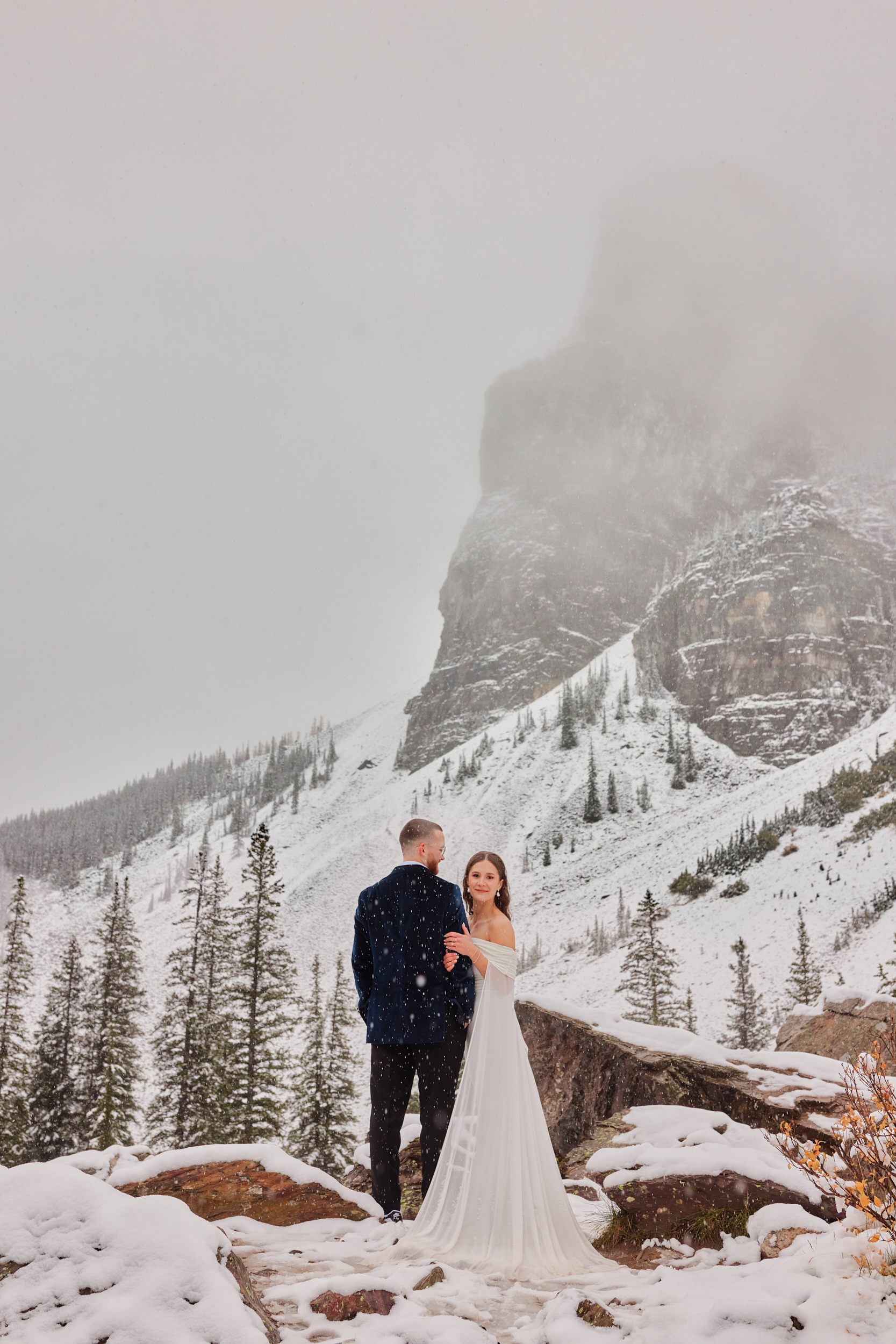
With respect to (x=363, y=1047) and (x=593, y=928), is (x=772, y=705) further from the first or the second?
(x=363, y=1047)

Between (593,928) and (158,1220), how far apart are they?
283 ft

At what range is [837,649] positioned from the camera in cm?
17088

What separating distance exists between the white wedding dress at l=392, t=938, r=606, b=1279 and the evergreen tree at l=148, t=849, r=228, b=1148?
22550mm

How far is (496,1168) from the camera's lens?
4.88 metres

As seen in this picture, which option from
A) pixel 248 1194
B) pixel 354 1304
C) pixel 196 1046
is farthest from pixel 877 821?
pixel 354 1304

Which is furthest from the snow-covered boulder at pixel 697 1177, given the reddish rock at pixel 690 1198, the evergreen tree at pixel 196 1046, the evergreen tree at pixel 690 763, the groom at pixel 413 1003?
the evergreen tree at pixel 690 763

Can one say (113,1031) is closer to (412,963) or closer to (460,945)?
(412,963)

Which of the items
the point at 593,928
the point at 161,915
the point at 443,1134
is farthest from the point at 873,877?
the point at 161,915

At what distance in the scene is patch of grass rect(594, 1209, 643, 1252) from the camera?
5.18m

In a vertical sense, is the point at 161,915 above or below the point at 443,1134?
above

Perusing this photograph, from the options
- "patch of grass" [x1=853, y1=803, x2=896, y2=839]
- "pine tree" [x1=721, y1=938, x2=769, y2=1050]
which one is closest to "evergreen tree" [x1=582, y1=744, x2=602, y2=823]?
"patch of grass" [x1=853, y1=803, x2=896, y2=839]

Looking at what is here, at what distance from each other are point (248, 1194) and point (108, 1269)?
14.9ft

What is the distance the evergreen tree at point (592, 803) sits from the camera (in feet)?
376

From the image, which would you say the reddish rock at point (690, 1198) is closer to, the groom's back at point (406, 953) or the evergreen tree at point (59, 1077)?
the groom's back at point (406, 953)
